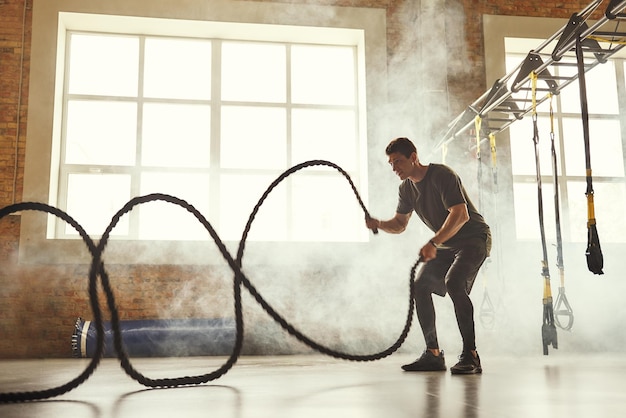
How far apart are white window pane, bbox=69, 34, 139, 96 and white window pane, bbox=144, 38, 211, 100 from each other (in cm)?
17

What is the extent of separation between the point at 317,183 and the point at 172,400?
4.38 m

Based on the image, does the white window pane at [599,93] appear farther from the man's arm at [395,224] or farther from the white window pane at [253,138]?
the man's arm at [395,224]

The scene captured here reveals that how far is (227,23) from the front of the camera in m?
6.55

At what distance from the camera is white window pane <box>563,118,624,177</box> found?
23.2 feet

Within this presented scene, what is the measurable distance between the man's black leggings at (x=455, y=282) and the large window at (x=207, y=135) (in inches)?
112

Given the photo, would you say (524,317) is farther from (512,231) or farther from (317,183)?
(317,183)

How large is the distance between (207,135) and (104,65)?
135 centimetres

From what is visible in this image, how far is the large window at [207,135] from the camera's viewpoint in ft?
21.0

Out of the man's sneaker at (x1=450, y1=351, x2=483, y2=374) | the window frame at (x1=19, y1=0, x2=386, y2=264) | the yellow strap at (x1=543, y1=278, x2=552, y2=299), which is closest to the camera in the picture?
the man's sneaker at (x1=450, y1=351, x2=483, y2=374)

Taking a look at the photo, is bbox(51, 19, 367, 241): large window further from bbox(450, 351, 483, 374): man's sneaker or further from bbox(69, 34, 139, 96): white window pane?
bbox(450, 351, 483, 374): man's sneaker

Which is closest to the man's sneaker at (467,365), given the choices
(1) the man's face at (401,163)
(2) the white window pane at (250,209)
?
(1) the man's face at (401,163)

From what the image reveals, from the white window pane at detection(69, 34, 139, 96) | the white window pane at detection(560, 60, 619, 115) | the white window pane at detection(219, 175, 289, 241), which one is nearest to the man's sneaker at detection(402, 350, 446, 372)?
the white window pane at detection(219, 175, 289, 241)

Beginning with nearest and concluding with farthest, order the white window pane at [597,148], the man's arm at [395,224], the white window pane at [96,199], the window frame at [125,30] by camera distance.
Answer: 1. the man's arm at [395,224]
2. the window frame at [125,30]
3. the white window pane at [96,199]
4. the white window pane at [597,148]

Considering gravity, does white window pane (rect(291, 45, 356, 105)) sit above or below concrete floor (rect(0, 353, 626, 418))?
above
